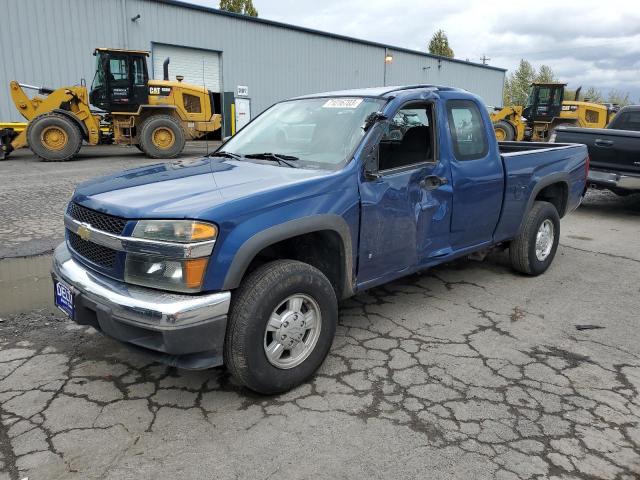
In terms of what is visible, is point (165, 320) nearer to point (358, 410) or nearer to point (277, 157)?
point (358, 410)

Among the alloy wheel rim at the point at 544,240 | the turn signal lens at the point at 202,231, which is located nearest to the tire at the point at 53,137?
the alloy wheel rim at the point at 544,240

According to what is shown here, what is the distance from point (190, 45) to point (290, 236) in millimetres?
21074

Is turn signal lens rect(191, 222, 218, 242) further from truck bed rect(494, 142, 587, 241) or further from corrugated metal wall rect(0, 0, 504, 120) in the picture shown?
corrugated metal wall rect(0, 0, 504, 120)

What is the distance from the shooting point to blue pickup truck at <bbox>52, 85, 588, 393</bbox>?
2.73 meters

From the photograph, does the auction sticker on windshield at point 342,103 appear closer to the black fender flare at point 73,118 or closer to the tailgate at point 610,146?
the tailgate at point 610,146

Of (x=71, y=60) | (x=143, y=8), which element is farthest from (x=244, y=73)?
(x=71, y=60)

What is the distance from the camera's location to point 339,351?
371 cm

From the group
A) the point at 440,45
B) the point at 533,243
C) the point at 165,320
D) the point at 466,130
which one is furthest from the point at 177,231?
the point at 440,45

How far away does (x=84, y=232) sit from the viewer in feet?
10.1

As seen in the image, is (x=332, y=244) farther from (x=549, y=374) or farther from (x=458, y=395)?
(x=549, y=374)

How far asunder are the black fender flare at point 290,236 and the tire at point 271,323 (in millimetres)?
137

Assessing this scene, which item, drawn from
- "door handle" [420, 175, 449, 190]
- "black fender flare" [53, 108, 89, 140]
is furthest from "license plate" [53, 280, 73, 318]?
"black fender flare" [53, 108, 89, 140]

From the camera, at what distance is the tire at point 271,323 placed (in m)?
2.84

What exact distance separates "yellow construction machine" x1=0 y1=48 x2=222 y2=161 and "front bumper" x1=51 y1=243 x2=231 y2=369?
12.3 meters
